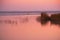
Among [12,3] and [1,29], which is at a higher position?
[12,3]

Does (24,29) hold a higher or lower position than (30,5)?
lower

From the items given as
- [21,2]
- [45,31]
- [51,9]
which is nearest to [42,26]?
[45,31]

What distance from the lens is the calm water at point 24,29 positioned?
1163 mm

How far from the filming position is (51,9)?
46.1 inches

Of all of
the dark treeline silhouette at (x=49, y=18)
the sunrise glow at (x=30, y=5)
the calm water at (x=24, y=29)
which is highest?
the sunrise glow at (x=30, y=5)

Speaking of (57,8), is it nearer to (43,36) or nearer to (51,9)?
(51,9)

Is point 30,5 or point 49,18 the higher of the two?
point 30,5

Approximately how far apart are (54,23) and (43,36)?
0.45 feet

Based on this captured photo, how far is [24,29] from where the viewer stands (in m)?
1.17

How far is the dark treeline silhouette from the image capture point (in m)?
1.16

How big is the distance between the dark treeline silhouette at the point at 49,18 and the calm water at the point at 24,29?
0.10 ft

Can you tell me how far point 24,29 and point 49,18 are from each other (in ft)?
0.72

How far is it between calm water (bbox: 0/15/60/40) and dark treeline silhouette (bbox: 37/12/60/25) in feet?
0.10

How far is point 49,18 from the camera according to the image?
3.86 feet
